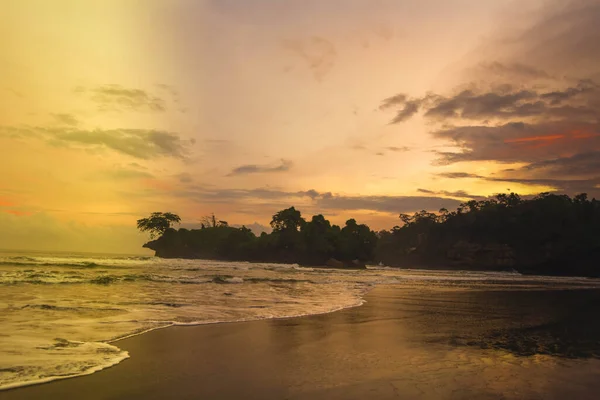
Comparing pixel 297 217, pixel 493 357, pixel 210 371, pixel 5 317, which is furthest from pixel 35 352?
pixel 297 217

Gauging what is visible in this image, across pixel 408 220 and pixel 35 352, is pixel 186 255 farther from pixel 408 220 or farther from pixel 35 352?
pixel 35 352

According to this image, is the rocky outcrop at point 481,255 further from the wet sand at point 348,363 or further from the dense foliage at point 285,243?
the wet sand at point 348,363

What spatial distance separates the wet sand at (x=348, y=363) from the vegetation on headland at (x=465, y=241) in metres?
95.0

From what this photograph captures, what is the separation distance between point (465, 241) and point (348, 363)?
392ft

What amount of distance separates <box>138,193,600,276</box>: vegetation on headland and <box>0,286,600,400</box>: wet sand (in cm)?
9498

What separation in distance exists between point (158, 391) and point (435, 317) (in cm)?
1005

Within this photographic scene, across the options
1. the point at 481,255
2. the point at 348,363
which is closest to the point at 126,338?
Result: the point at 348,363

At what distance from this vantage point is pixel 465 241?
11600 cm

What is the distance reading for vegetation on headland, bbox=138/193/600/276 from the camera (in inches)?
3912

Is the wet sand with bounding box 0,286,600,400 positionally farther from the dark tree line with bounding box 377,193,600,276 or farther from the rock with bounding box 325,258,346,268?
the dark tree line with bounding box 377,193,600,276

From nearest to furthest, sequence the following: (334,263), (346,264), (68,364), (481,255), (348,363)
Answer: (68,364) < (348,363) < (334,263) < (346,264) < (481,255)

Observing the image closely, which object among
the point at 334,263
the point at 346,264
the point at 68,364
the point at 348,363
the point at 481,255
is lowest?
the point at 346,264

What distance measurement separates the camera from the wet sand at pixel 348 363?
16.7 ft

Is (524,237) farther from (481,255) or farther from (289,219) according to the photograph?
(289,219)
